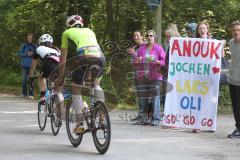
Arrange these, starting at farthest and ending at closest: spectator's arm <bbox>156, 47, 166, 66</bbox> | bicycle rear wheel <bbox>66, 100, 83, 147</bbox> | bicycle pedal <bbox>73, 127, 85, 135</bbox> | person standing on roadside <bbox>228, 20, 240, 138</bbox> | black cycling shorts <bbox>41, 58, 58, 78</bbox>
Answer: spectator's arm <bbox>156, 47, 166, 66</bbox> < black cycling shorts <bbox>41, 58, 58, 78</bbox> < person standing on roadside <bbox>228, 20, 240, 138</bbox> < bicycle rear wheel <bbox>66, 100, 83, 147</bbox> < bicycle pedal <bbox>73, 127, 85, 135</bbox>

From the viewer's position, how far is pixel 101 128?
873cm

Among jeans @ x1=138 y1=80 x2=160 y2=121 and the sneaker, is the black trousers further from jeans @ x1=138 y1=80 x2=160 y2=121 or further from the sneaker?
jeans @ x1=138 y1=80 x2=160 y2=121

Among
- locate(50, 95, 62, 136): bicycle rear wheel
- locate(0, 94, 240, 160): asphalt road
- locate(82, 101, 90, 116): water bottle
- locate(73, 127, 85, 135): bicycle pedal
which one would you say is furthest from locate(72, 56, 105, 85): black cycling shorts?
locate(50, 95, 62, 136): bicycle rear wheel

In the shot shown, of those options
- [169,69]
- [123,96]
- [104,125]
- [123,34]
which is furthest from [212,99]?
[123,34]

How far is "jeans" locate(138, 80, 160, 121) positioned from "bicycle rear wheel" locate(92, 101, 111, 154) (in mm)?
3719

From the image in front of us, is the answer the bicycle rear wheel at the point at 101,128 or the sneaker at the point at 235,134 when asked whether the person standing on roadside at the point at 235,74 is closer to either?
the sneaker at the point at 235,134

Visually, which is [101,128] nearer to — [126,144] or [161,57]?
[126,144]

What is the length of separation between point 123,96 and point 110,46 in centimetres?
730

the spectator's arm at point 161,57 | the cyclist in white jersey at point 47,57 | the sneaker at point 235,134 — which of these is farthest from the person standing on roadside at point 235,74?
the cyclist in white jersey at point 47,57

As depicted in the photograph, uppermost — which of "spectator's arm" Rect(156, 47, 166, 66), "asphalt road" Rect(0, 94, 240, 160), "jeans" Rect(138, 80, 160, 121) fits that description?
"spectator's arm" Rect(156, 47, 166, 66)

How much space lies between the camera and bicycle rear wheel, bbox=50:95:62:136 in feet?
35.2

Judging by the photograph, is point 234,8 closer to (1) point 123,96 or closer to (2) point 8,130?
(1) point 123,96

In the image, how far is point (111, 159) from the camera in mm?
8438

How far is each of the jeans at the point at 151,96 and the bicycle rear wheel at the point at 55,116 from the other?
7.75ft
